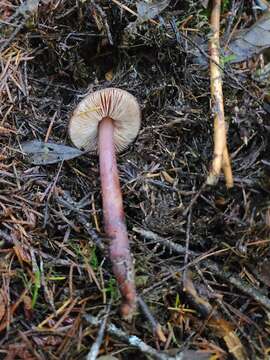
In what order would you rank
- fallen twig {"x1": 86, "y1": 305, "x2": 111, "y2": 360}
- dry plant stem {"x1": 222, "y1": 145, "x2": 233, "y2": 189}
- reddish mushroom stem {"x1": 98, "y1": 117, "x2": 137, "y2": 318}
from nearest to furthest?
fallen twig {"x1": 86, "y1": 305, "x2": 111, "y2": 360}
reddish mushroom stem {"x1": 98, "y1": 117, "x2": 137, "y2": 318}
dry plant stem {"x1": 222, "y1": 145, "x2": 233, "y2": 189}

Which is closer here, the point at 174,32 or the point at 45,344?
the point at 45,344

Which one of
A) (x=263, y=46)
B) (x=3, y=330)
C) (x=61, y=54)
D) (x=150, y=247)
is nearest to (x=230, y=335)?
(x=150, y=247)

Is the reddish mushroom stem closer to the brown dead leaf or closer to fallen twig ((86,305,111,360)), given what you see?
fallen twig ((86,305,111,360))

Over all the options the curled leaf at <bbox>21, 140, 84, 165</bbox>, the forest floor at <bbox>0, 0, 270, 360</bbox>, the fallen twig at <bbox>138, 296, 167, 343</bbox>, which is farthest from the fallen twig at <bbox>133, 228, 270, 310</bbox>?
the curled leaf at <bbox>21, 140, 84, 165</bbox>

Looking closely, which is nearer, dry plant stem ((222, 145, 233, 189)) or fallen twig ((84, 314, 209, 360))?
fallen twig ((84, 314, 209, 360))

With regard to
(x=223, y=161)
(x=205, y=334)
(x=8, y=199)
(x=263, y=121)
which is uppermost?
(x=263, y=121)

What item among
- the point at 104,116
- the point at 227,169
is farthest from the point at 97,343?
the point at 104,116

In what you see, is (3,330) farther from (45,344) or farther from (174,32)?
(174,32)
